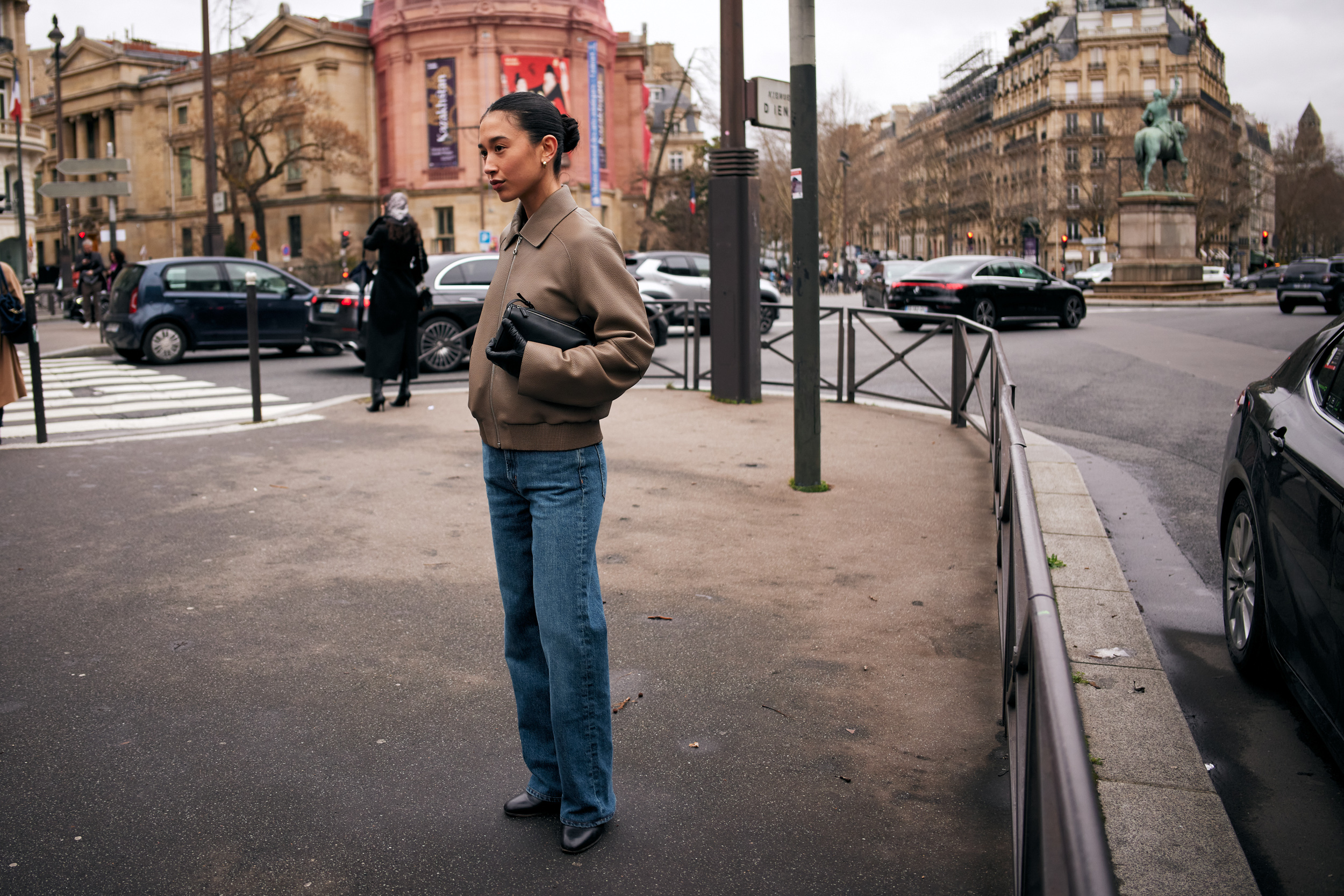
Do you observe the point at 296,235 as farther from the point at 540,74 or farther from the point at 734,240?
the point at 734,240

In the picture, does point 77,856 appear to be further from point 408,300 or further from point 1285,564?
point 408,300

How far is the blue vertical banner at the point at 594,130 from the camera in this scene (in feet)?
199

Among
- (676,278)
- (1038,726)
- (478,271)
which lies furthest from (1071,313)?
(1038,726)

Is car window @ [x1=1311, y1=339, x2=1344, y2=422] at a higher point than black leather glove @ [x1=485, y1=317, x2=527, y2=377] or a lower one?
lower

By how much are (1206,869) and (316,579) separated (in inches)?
155

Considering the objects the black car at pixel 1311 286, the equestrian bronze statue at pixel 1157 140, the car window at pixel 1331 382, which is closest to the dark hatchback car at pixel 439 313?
the car window at pixel 1331 382

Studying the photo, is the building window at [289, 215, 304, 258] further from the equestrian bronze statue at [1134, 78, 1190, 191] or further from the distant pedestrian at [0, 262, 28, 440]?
the distant pedestrian at [0, 262, 28, 440]

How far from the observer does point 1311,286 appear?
1125 inches

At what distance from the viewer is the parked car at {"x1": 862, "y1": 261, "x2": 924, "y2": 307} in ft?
94.1

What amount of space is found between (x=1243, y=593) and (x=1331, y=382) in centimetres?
90

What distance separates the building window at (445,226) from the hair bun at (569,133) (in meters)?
62.3

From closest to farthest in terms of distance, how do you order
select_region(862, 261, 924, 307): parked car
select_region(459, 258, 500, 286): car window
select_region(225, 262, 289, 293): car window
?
select_region(459, 258, 500, 286): car window < select_region(225, 262, 289, 293): car window < select_region(862, 261, 924, 307): parked car

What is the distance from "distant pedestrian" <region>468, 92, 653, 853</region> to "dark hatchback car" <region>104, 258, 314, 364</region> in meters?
14.8

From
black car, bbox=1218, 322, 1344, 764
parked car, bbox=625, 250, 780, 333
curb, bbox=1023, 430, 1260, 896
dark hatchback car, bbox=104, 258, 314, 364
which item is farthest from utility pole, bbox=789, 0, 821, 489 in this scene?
parked car, bbox=625, 250, 780, 333
